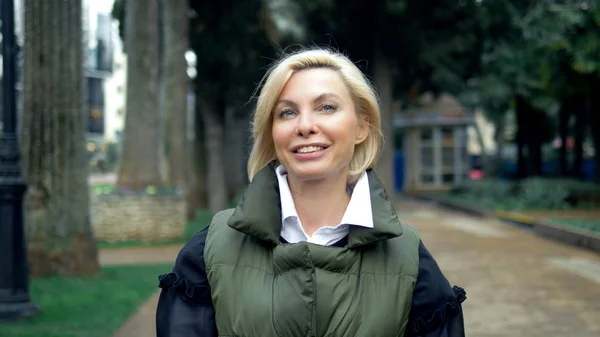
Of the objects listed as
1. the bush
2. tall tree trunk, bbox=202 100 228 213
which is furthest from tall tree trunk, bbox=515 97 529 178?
tall tree trunk, bbox=202 100 228 213

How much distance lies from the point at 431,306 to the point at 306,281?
1.20ft

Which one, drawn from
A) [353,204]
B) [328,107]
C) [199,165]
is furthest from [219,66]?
[353,204]

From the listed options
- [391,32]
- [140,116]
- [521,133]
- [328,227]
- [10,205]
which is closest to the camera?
[328,227]

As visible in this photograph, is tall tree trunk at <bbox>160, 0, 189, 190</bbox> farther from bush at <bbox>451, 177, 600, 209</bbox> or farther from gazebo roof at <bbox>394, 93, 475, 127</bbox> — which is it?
gazebo roof at <bbox>394, 93, 475, 127</bbox>

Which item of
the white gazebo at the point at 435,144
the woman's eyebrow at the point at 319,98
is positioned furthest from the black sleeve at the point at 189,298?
the white gazebo at the point at 435,144

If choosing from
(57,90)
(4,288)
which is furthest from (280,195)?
(57,90)

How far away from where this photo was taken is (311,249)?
7.43 feet

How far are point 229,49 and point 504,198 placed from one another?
33.0 ft

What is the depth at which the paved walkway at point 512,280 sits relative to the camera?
7492mm

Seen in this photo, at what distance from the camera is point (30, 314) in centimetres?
743

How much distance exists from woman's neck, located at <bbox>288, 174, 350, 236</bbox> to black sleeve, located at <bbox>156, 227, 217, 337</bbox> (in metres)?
0.31

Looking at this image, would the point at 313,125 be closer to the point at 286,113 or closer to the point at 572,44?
the point at 286,113

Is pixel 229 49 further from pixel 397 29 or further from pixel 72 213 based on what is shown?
pixel 72 213

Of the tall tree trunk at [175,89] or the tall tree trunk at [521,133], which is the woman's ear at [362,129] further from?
the tall tree trunk at [521,133]
